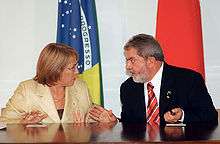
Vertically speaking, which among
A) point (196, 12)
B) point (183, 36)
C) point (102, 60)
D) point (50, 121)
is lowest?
point (50, 121)

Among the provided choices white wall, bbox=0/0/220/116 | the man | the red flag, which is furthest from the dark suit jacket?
white wall, bbox=0/0/220/116

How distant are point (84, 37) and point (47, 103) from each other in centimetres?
122

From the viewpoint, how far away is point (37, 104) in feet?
9.85

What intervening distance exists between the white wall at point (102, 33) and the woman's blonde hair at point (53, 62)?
139 cm

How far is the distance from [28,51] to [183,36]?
1.71 metres

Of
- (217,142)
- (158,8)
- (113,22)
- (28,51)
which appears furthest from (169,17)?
(217,142)

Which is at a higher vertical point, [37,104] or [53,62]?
[53,62]

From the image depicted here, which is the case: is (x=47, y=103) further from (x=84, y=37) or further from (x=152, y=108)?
(x=84, y=37)

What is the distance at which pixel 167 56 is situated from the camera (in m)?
3.94

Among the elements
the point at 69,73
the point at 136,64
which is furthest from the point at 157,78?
the point at 69,73

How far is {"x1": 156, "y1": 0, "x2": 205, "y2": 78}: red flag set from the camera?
389cm

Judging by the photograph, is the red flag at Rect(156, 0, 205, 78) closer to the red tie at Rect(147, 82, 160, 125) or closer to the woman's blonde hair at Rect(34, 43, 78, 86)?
the red tie at Rect(147, 82, 160, 125)

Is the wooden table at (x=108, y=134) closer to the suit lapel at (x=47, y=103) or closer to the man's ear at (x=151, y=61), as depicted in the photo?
the suit lapel at (x=47, y=103)

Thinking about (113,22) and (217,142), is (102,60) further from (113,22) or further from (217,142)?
(217,142)
